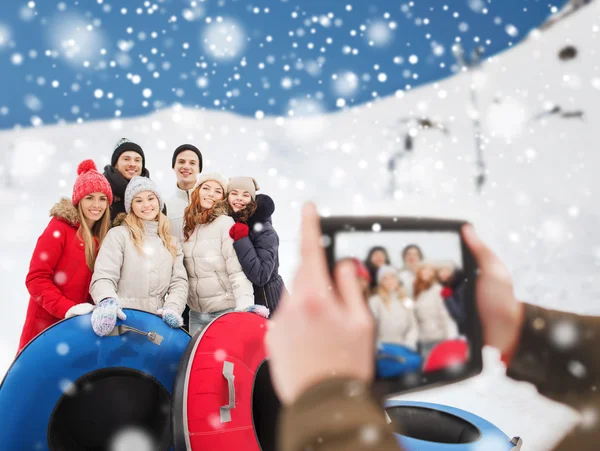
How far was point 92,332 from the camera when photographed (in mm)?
1497

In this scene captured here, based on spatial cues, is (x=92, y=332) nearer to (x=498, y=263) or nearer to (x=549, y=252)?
(x=498, y=263)

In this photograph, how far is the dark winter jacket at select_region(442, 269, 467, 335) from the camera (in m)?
0.43

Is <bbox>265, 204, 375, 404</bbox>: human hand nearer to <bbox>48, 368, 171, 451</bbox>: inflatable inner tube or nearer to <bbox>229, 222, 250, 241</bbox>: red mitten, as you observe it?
<bbox>48, 368, 171, 451</bbox>: inflatable inner tube

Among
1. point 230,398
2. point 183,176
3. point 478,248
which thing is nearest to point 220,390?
point 230,398

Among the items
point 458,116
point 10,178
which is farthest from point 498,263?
point 458,116

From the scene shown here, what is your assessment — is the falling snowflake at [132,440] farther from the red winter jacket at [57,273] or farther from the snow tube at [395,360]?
the snow tube at [395,360]

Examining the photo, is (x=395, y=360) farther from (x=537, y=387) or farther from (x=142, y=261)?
(x=142, y=261)

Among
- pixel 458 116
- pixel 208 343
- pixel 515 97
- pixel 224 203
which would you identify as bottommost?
pixel 208 343

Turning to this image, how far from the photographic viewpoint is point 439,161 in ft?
26.4

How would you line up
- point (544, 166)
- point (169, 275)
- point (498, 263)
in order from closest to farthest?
point (498, 263) < point (169, 275) < point (544, 166)

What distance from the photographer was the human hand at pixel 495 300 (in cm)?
48

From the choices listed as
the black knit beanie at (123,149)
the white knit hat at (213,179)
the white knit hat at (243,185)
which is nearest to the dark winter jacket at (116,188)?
the black knit beanie at (123,149)

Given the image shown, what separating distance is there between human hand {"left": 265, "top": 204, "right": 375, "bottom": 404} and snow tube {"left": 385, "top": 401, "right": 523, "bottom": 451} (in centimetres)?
121

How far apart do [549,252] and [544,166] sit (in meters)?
2.31
